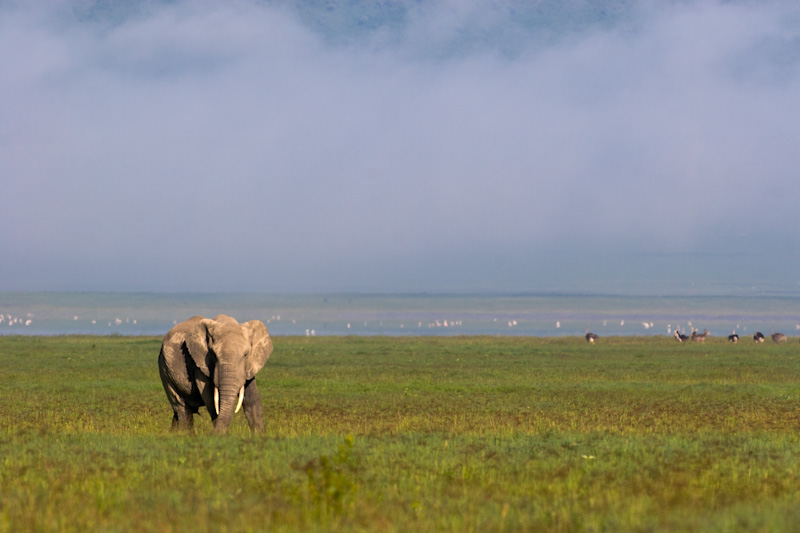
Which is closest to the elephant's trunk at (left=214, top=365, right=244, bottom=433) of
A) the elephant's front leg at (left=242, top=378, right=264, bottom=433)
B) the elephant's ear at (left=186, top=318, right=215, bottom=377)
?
the elephant's ear at (left=186, top=318, right=215, bottom=377)

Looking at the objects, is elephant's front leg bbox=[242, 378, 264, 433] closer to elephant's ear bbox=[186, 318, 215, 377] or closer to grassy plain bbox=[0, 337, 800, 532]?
grassy plain bbox=[0, 337, 800, 532]

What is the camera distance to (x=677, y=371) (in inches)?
1636

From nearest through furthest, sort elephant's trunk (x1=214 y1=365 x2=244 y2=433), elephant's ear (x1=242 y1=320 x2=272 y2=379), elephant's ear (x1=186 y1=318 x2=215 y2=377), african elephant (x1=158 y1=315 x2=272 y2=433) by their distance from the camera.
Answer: elephant's trunk (x1=214 y1=365 x2=244 y2=433) → african elephant (x1=158 y1=315 x2=272 y2=433) → elephant's ear (x1=186 y1=318 x2=215 y2=377) → elephant's ear (x1=242 y1=320 x2=272 y2=379)

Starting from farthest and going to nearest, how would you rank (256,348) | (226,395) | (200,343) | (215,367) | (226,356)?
(256,348) → (200,343) → (215,367) → (226,356) → (226,395)

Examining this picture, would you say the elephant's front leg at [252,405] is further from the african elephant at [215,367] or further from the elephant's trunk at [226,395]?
the elephant's trunk at [226,395]

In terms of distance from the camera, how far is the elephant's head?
58.5ft

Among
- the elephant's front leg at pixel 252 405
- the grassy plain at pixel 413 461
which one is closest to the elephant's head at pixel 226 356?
the elephant's front leg at pixel 252 405

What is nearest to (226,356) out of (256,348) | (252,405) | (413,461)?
(256,348)

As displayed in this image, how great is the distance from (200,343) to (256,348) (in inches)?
48.6

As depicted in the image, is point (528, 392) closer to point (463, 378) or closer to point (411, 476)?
point (463, 378)

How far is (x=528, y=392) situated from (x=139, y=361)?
76.8 feet

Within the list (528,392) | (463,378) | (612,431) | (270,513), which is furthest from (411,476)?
(463,378)

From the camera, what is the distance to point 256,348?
19.1 meters

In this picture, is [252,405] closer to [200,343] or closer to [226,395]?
[226,395]
